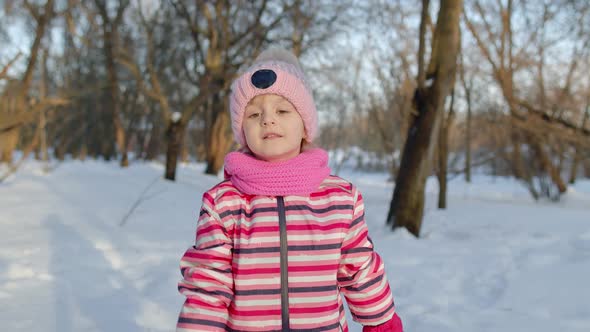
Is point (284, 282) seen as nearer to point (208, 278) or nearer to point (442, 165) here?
point (208, 278)

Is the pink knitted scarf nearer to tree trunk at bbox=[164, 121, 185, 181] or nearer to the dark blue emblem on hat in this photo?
the dark blue emblem on hat

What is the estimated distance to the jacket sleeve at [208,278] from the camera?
45.3 inches

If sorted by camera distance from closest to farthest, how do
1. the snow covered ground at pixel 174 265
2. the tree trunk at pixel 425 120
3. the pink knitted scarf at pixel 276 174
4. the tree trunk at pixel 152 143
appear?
the pink knitted scarf at pixel 276 174 < the snow covered ground at pixel 174 265 < the tree trunk at pixel 425 120 < the tree trunk at pixel 152 143

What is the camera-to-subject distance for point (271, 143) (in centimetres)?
131

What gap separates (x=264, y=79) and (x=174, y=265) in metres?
2.33

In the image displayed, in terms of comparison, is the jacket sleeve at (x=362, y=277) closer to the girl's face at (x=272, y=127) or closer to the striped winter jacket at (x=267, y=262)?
the striped winter jacket at (x=267, y=262)

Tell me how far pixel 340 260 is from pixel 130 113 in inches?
822

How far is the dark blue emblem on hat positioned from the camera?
4.34 feet

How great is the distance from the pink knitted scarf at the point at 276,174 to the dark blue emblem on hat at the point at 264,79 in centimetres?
22

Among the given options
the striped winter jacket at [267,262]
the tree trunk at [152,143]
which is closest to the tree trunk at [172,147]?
the striped winter jacket at [267,262]

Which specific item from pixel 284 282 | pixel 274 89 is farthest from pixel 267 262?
pixel 274 89

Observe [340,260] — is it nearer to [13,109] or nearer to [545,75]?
[13,109]

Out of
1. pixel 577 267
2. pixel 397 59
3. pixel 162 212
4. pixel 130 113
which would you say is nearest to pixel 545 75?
pixel 397 59

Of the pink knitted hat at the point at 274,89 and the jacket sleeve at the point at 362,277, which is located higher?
the pink knitted hat at the point at 274,89
